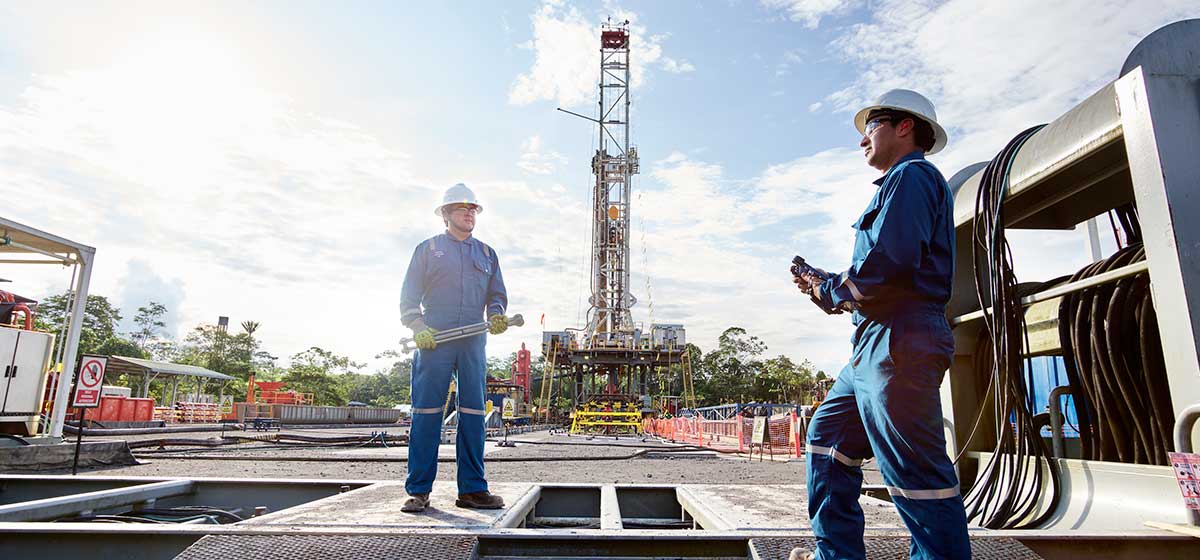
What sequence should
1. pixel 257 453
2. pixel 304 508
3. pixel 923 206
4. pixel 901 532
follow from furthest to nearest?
pixel 257 453 → pixel 304 508 → pixel 901 532 → pixel 923 206

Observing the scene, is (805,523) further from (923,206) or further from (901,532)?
(923,206)

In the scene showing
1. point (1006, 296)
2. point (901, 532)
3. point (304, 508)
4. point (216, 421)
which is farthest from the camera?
point (216, 421)

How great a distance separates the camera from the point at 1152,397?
2654mm

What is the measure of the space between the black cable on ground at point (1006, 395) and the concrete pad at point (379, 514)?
2490mm

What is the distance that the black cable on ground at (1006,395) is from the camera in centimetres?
310

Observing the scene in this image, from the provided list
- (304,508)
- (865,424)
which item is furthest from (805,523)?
(304,508)

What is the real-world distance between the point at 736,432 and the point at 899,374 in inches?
650

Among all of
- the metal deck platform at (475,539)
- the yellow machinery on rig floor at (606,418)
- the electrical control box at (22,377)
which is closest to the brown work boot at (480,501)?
the metal deck platform at (475,539)

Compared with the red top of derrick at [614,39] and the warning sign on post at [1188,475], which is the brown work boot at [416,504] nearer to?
the warning sign on post at [1188,475]

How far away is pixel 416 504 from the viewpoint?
2.88 m

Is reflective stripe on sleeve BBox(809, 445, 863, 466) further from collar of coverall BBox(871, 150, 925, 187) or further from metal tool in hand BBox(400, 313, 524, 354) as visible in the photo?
metal tool in hand BBox(400, 313, 524, 354)

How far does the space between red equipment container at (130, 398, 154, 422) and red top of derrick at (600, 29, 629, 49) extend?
34.1 m

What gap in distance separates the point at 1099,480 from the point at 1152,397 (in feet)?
1.52

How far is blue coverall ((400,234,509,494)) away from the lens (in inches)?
123
